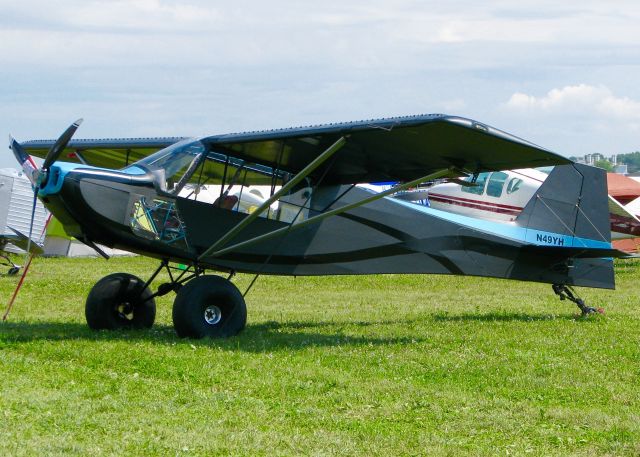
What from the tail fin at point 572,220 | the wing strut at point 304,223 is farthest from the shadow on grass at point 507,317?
the wing strut at point 304,223

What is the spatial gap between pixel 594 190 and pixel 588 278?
1286 millimetres

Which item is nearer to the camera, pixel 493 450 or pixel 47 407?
pixel 493 450

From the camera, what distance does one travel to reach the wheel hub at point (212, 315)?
10812mm

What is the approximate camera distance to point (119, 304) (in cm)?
1158

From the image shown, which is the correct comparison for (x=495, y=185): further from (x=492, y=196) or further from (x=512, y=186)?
(x=512, y=186)

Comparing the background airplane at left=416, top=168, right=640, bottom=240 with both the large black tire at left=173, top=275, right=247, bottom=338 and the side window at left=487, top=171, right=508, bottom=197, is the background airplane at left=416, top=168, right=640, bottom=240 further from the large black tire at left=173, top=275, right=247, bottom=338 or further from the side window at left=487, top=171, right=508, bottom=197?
the large black tire at left=173, top=275, right=247, bottom=338

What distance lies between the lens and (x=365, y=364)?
9.31 m

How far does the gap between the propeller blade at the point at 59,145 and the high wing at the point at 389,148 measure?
164cm

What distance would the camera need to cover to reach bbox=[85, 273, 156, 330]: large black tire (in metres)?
11.4

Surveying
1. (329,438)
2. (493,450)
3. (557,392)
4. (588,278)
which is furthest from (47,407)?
(588,278)

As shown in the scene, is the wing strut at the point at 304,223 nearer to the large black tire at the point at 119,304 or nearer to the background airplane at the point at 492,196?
the large black tire at the point at 119,304

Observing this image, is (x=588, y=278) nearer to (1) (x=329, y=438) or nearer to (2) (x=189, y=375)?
(2) (x=189, y=375)

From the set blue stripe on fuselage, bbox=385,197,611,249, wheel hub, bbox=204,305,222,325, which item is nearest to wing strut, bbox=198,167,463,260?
wheel hub, bbox=204,305,222,325

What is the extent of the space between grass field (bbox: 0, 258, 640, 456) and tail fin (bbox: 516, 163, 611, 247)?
1.31 metres
